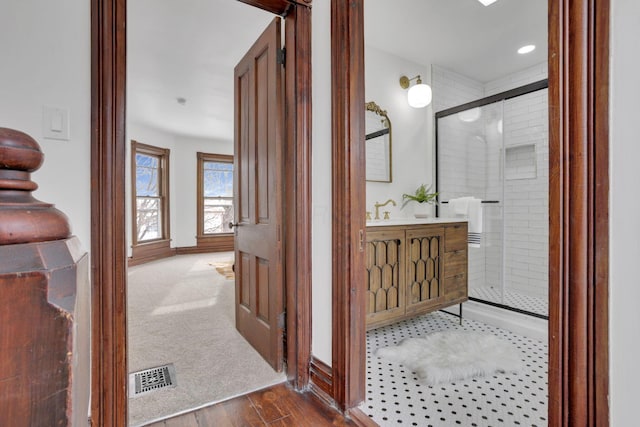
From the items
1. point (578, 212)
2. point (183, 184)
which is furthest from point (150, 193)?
point (578, 212)

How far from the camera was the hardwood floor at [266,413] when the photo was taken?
4.90ft

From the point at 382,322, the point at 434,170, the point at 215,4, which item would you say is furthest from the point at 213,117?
the point at 382,322

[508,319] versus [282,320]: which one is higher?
[282,320]

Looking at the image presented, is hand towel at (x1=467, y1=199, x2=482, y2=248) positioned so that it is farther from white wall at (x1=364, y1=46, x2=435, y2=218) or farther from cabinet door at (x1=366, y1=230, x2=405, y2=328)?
cabinet door at (x1=366, y1=230, x2=405, y2=328)

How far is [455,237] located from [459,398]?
1367 mm

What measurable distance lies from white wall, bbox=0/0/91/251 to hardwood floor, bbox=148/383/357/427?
97 cm

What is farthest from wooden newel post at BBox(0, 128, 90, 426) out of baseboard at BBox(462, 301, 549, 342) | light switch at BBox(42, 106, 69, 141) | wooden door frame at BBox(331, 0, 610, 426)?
baseboard at BBox(462, 301, 549, 342)

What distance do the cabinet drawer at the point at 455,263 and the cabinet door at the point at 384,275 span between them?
54cm

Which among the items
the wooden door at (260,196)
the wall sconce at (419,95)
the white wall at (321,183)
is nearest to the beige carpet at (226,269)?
the wooden door at (260,196)

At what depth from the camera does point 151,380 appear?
1877 millimetres

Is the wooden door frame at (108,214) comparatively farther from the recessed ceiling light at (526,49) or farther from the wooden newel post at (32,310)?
the recessed ceiling light at (526,49)

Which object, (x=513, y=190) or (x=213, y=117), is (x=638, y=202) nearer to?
(x=513, y=190)

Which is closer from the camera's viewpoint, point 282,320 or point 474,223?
point 282,320

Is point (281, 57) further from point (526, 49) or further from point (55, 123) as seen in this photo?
point (526, 49)
